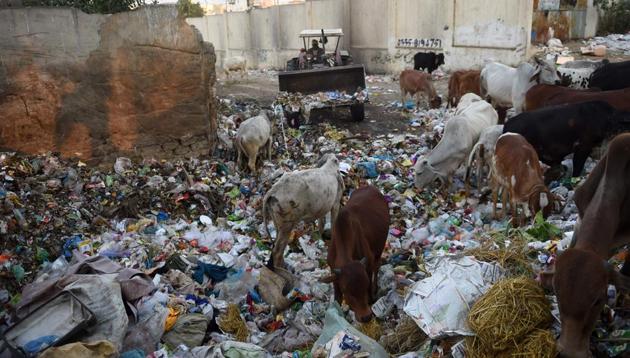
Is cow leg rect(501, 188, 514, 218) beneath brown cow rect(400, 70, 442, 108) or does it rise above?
beneath

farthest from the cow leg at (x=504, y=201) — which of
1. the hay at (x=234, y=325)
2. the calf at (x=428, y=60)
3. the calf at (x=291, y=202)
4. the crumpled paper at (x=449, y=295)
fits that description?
the calf at (x=428, y=60)

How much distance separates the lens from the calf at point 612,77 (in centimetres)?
875

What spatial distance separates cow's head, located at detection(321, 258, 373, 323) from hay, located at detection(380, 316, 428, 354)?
22 centimetres

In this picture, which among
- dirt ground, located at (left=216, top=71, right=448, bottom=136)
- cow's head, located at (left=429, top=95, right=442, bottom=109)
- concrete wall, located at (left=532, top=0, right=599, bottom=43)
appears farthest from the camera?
concrete wall, located at (left=532, top=0, right=599, bottom=43)

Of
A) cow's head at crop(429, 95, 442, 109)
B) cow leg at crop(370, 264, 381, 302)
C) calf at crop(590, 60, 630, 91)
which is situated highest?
calf at crop(590, 60, 630, 91)

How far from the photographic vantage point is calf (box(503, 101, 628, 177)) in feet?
22.0

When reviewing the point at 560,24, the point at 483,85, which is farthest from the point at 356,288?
the point at 560,24

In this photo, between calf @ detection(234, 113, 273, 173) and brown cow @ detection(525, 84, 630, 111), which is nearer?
brown cow @ detection(525, 84, 630, 111)

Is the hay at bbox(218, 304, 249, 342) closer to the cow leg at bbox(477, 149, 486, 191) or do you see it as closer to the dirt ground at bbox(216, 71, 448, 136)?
the cow leg at bbox(477, 149, 486, 191)

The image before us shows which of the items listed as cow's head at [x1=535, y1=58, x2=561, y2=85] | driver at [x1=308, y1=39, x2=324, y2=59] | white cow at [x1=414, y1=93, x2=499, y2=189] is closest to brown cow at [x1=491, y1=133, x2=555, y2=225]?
white cow at [x1=414, y1=93, x2=499, y2=189]

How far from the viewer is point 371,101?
14789 millimetres

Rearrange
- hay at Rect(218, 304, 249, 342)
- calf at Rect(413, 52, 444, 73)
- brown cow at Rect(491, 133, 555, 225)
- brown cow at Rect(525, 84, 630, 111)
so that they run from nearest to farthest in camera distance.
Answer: hay at Rect(218, 304, 249, 342) → brown cow at Rect(491, 133, 555, 225) → brown cow at Rect(525, 84, 630, 111) → calf at Rect(413, 52, 444, 73)

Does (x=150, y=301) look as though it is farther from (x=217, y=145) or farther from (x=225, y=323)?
(x=217, y=145)

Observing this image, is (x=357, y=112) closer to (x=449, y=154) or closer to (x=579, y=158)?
(x=449, y=154)
